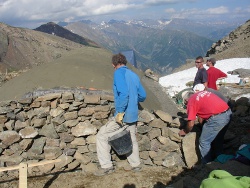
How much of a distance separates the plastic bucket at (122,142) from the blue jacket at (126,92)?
29 centimetres

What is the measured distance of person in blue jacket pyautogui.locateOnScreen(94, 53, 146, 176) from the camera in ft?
17.8

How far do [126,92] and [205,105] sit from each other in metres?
1.47

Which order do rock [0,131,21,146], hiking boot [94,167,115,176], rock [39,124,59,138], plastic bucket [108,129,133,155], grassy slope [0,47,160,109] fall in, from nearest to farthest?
plastic bucket [108,129,133,155] → hiking boot [94,167,115,176] → rock [0,131,21,146] → rock [39,124,59,138] → grassy slope [0,47,160,109]

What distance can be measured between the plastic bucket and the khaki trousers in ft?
0.34

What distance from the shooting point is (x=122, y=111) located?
217 inches

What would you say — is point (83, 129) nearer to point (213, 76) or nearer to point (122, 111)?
point (122, 111)

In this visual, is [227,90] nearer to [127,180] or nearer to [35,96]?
[127,180]

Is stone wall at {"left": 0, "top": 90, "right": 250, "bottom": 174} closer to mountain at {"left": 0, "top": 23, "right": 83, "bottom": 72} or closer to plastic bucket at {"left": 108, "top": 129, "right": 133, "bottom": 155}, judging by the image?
plastic bucket at {"left": 108, "top": 129, "right": 133, "bottom": 155}

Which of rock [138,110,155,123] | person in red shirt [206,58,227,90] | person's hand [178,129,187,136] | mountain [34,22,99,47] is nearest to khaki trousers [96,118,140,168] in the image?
rock [138,110,155,123]

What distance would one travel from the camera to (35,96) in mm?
6301

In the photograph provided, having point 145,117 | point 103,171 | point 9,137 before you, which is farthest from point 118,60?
point 9,137

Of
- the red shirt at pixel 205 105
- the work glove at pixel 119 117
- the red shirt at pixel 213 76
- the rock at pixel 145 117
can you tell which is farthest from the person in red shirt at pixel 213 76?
the work glove at pixel 119 117

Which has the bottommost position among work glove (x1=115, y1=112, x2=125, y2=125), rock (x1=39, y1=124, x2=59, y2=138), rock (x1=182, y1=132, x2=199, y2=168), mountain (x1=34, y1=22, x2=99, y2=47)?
rock (x1=182, y1=132, x2=199, y2=168)

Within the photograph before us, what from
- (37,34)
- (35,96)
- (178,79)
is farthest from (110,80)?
(37,34)
